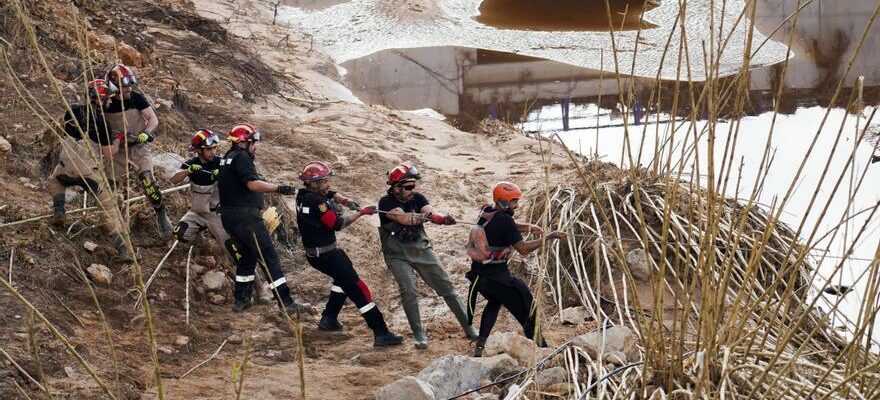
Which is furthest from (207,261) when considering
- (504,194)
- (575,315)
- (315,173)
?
(575,315)

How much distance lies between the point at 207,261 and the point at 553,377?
4.13 meters

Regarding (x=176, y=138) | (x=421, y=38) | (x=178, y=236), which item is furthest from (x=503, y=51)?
(x=178, y=236)

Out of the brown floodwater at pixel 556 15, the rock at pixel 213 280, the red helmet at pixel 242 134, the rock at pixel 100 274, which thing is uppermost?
the brown floodwater at pixel 556 15

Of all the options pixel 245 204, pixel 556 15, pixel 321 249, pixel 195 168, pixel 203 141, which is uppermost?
pixel 556 15

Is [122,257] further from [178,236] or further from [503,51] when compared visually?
[503,51]

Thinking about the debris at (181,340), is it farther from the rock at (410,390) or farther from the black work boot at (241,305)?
the rock at (410,390)

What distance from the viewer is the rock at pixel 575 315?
858cm

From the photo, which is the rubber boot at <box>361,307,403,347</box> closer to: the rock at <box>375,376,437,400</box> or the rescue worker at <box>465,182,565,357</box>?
the rescue worker at <box>465,182,565,357</box>

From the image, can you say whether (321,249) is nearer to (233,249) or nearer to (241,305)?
(233,249)

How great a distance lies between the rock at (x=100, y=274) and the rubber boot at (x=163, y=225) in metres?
0.83

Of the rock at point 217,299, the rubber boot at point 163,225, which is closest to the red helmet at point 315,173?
the rock at point 217,299

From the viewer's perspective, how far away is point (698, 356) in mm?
4164

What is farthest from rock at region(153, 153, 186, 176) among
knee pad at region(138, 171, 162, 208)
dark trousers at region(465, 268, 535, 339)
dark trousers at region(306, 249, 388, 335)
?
dark trousers at region(465, 268, 535, 339)

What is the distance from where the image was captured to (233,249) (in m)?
8.33
